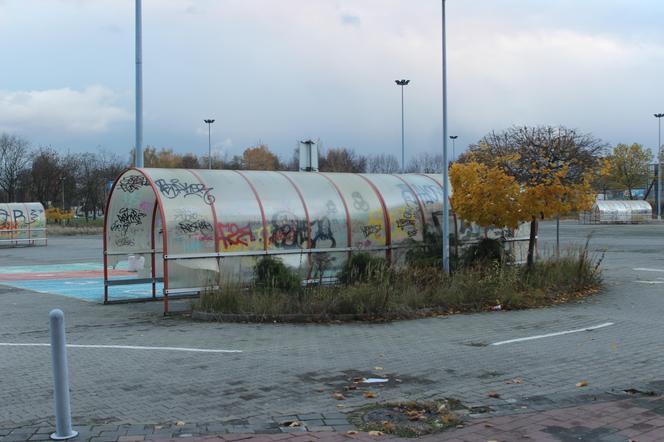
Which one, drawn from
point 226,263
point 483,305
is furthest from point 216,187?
point 483,305

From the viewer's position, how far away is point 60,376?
5.15 meters

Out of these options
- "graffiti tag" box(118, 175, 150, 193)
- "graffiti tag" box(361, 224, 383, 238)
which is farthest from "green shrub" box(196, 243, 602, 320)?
"graffiti tag" box(118, 175, 150, 193)

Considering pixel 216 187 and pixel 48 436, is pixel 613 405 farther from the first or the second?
pixel 216 187

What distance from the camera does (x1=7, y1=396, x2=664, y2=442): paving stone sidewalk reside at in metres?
5.30

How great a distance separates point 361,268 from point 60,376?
31.7ft

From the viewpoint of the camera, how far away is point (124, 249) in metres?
15.6

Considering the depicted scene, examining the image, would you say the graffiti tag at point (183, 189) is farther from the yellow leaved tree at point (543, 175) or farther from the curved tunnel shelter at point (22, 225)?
the curved tunnel shelter at point (22, 225)

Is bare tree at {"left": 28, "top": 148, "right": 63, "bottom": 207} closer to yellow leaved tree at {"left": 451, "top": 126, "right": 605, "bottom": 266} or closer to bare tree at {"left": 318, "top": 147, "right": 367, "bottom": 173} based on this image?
bare tree at {"left": 318, "top": 147, "right": 367, "bottom": 173}

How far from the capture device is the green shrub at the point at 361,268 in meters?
13.8

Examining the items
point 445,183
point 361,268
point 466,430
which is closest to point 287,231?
point 361,268

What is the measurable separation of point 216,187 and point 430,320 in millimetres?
5431

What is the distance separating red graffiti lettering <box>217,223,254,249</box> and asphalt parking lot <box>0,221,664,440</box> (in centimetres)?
202

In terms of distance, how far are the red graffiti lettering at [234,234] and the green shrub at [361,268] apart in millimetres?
2175

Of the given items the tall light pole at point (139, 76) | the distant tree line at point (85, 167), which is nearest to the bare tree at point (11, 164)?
the distant tree line at point (85, 167)
